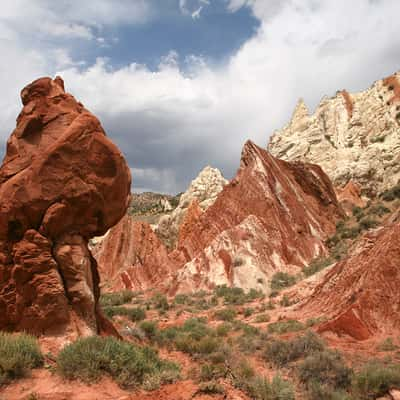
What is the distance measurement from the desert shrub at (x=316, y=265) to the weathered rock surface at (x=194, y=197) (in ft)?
64.0

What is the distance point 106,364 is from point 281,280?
58.7 ft

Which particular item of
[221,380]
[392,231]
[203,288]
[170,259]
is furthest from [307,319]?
[170,259]

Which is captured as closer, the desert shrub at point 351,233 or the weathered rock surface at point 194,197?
the desert shrub at point 351,233

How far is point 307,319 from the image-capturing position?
537 inches

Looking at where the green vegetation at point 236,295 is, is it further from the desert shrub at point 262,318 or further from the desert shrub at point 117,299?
the desert shrub at point 117,299

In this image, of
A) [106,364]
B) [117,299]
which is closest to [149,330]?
[106,364]

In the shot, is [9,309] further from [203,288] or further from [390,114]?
[390,114]

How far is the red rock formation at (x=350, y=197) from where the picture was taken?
37.0 meters

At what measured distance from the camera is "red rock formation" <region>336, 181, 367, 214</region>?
36969 millimetres

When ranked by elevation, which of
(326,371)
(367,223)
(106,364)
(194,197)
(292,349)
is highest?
Result: (194,197)

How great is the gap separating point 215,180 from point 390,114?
61.7ft

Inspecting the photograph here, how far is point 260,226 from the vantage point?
89.7ft

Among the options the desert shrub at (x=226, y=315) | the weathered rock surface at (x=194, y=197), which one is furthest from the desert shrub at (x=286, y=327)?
the weathered rock surface at (x=194, y=197)

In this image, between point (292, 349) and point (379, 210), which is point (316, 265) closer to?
point (379, 210)
